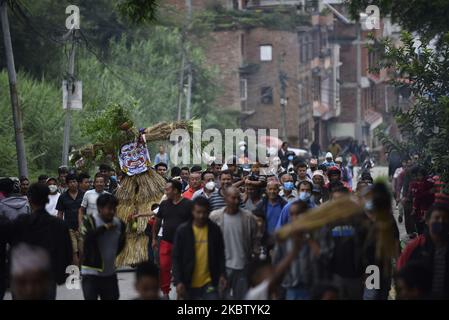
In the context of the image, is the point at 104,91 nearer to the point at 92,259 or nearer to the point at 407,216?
the point at 407,216

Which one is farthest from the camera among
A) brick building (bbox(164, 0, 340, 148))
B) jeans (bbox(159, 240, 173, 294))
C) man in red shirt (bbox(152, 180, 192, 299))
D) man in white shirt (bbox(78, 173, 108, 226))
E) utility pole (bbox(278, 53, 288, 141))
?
brick building (bbox(164, 0, 340, 148))

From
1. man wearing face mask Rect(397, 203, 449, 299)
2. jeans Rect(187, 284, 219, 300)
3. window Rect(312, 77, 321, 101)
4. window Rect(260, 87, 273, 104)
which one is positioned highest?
window Rect(312, 77, 321, 101)

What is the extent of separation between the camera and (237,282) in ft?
38.8

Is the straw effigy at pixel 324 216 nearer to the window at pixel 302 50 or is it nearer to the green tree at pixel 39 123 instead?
the green tree at pixel 39 123

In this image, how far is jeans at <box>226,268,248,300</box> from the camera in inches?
464

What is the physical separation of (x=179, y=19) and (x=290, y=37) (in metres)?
11.6

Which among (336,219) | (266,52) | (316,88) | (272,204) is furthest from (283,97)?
(336,219)

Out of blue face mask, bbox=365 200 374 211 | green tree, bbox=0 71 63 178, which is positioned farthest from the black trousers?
green tree, bbox=0 71 63 178

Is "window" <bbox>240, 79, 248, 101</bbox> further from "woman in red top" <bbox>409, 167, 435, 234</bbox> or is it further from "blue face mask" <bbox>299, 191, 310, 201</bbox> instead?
"blue face mask" <bbox>299, 191, 310, 201</bbox>

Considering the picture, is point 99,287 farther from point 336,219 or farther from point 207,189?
point 207,189

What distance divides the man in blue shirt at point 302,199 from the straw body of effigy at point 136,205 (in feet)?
12.3

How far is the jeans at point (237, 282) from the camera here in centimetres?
1178

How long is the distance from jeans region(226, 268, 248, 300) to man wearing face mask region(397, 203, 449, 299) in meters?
1.80

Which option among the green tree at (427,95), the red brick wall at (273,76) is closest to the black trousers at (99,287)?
the green tree at (427,95)
